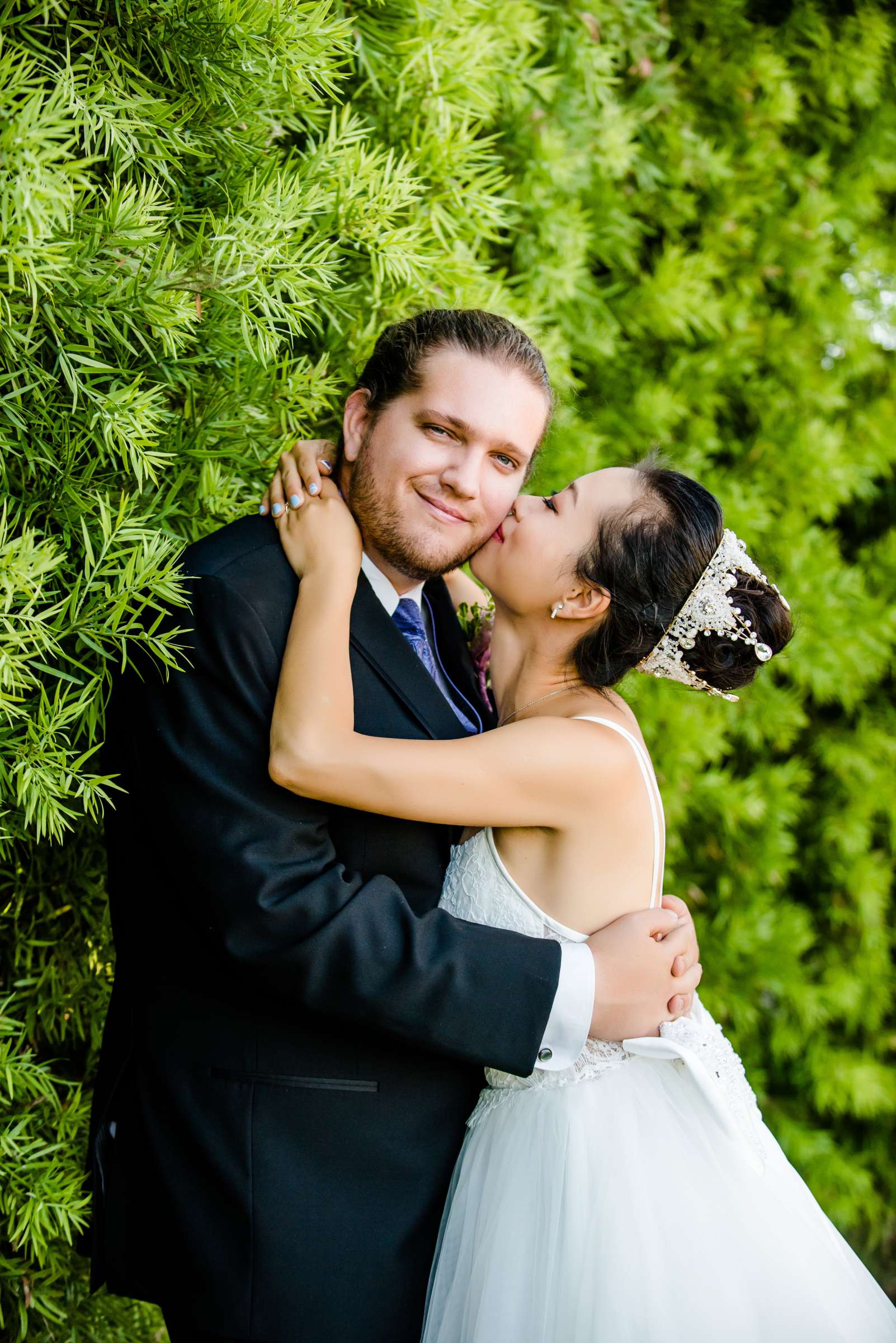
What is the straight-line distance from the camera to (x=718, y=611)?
2.12m

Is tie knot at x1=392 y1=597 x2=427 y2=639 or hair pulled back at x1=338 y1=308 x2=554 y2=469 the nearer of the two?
hair pulled back at x1=338 y1=308 x2=554 y2=469

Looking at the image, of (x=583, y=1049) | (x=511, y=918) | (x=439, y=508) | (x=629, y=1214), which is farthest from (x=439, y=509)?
(x=629, y=1214)

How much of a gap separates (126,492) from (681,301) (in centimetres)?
234

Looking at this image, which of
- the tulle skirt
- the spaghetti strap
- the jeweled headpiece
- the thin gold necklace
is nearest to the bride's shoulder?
the spaghetti strap

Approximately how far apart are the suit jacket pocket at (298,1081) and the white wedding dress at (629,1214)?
269 mm

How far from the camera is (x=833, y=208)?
152 inches

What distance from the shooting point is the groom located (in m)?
1.72

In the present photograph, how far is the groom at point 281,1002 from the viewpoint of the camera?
172 cm

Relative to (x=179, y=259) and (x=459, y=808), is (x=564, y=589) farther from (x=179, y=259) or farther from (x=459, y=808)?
(x=179, y=259)

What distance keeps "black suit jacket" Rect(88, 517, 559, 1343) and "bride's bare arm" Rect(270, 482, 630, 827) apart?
0.06 metres

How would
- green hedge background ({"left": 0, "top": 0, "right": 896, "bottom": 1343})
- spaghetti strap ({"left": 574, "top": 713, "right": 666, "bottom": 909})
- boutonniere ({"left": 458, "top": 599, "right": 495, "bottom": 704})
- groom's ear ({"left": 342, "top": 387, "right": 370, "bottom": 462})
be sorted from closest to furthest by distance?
green hedge background ({"left": 0, "top": 0, "right": 896, "bottom": 1343}) < spaghetti strap ({"left": 574, "top": 713, "right": 666, "bottom": 909}) < groom's ear ({"left": 342, "top": 387, "right": 370, "bottom": 462}) < boutonniere ({"left": 458, "top": 599, "right": 495, "bottom": 704})

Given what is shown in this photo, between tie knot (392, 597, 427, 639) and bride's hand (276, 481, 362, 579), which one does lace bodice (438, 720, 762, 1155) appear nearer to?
tie knot (392, 597, 427, 639)

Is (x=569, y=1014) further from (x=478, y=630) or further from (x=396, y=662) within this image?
(x=478, y=630)

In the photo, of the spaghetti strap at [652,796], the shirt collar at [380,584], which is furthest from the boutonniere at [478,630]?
the spaghetti strap at [652,796]
